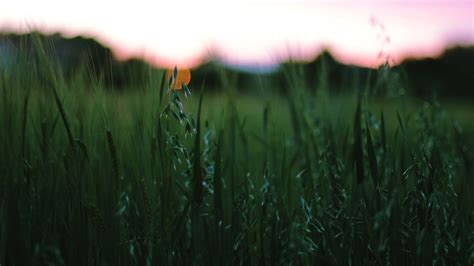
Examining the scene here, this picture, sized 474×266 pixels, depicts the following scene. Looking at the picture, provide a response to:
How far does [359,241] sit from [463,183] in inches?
14.9

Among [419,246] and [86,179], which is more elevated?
[86,179]

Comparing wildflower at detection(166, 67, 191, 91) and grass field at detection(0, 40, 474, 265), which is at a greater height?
wildflower at detection(166, 67, 191, 91)

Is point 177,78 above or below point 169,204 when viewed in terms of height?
above

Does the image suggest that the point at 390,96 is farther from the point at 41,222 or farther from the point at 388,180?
the point at 41,222

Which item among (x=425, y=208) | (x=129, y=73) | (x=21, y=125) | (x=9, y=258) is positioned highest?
(x=129, y=73)

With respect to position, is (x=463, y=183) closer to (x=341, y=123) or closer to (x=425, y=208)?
(x=425, y=208)

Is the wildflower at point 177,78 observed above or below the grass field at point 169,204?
Result: above

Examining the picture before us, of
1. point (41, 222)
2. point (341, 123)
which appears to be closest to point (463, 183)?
point (341, 123)

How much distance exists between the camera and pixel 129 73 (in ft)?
4.67

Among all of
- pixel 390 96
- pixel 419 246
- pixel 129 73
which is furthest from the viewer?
pixel 390 96

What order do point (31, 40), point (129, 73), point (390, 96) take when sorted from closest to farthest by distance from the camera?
point (31, 40)
point (129, 73)
point (390, 96)

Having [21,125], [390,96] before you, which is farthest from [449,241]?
[21,125]

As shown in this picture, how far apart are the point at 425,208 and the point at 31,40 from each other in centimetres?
112

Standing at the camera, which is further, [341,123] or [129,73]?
[341,123]
